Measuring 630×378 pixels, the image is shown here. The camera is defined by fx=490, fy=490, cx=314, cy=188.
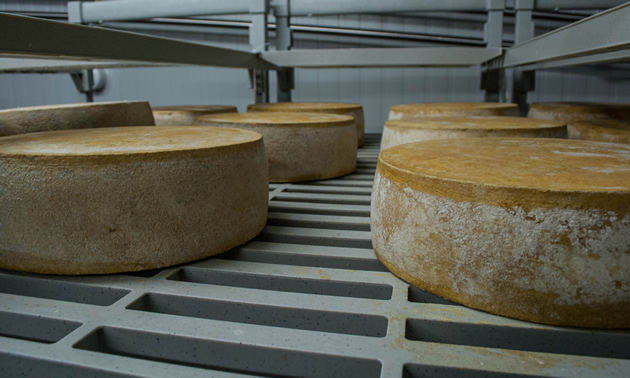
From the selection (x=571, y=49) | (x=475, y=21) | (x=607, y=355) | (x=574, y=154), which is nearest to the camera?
(x=607, y=355)

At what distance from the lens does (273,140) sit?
2600 millimetres

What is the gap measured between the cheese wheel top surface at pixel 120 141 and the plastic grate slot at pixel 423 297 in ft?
2.51

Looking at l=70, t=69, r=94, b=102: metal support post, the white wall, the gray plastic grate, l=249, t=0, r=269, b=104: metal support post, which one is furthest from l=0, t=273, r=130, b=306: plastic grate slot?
the white wall

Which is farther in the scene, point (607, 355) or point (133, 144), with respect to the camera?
point (133, 144)

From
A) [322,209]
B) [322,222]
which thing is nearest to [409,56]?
[322,209]

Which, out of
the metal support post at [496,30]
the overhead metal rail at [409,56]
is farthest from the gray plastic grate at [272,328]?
the metal support post at [496,30]

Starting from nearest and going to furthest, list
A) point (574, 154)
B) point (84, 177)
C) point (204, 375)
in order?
1. point (204, 375)
2. point (84, 177)
3. point (574, 154)

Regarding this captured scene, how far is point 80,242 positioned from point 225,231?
44 centimetres

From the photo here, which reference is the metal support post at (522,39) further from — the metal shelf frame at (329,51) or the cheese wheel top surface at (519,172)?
the cheese wheel top surface at (519,172)

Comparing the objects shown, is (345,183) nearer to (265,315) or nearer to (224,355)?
(265,315)

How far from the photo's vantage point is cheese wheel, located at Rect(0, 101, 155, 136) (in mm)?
2264

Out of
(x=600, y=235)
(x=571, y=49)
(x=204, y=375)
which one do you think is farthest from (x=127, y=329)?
(x=571, y=49)

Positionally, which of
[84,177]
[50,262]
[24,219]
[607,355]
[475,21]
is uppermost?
[475,21]

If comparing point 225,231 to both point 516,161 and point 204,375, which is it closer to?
point 204,375
